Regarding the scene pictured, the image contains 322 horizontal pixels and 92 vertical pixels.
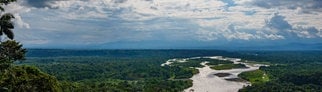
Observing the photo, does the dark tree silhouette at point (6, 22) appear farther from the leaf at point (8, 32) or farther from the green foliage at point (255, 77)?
the green foliage at point (255, 77)

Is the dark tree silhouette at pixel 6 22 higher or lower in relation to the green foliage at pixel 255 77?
higher

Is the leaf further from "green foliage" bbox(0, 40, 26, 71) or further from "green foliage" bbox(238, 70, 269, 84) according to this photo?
"green foliage" bbox(238, 70, 269, 84)

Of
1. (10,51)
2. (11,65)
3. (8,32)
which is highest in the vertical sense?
(8,32)

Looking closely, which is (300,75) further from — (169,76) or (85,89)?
(85,89)

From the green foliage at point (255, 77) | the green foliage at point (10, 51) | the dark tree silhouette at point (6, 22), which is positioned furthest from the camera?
the green foliage at point (255, 77)

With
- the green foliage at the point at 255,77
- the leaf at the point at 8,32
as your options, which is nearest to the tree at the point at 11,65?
the leaf at the point at 8,32

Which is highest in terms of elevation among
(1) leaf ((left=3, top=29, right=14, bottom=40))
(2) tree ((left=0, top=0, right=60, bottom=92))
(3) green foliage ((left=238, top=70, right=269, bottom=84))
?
(1) leaf ((left=3, top=29, right=14, bottom=40))

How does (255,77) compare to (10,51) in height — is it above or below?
below

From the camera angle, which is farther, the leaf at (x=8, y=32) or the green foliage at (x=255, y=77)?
the green foliage at (x=255, y=77)

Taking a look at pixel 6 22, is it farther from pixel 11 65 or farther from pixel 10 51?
pixel 11 65

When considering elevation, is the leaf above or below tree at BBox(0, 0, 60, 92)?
above

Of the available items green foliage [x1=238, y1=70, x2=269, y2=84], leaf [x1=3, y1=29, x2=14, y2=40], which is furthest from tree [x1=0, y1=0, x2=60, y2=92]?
green foliage [x1=238, y1=70, x2=269, y2=84]

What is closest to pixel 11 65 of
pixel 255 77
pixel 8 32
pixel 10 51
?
pixel 10 51
